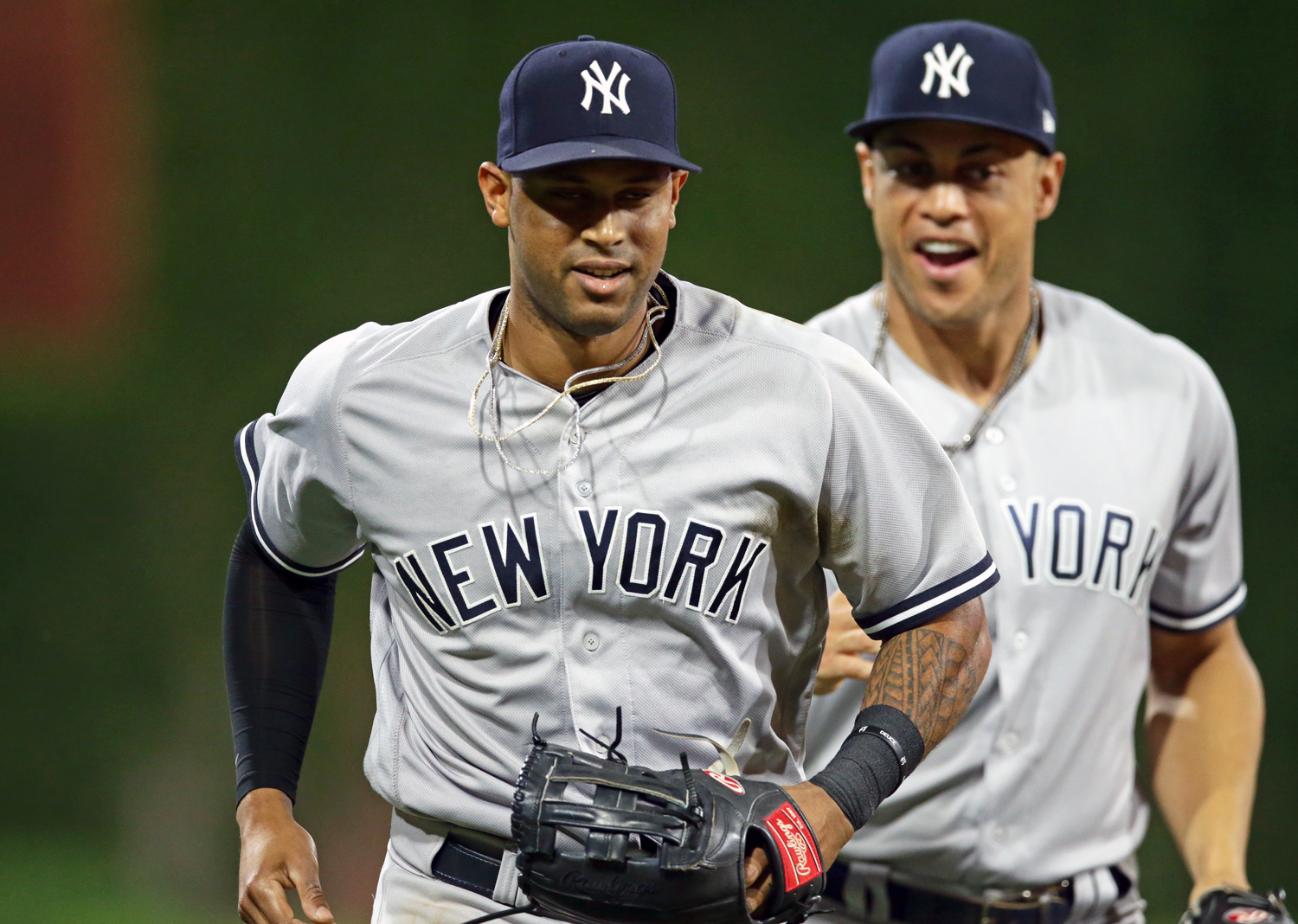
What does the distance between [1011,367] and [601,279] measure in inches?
45.7

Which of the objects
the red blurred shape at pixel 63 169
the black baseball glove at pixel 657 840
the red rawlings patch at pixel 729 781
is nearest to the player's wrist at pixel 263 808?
the black baseball glove at pixel 657 840

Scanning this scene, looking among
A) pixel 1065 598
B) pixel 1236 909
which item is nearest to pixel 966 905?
pixel 1236 909

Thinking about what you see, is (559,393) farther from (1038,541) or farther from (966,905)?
(966,905)

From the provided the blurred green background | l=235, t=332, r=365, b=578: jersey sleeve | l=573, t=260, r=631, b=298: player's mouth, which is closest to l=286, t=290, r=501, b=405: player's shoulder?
l=235, t=332, r=365, b=578: jersey sleeve

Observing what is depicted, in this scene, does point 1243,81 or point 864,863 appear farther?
point 1243,81

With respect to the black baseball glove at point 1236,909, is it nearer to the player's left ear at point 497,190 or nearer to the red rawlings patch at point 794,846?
the red rawlings patch at point 794,846

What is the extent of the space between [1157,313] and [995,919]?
8.86ft

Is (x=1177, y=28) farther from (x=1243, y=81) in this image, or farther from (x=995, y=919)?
(x=995, y=919)

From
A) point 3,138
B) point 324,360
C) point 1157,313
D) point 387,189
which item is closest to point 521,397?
point 324,360

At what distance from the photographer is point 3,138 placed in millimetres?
4793

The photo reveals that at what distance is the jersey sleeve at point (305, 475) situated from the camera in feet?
6.42

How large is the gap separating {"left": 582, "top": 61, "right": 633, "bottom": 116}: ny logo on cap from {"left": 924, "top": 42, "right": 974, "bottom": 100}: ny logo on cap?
917 mm

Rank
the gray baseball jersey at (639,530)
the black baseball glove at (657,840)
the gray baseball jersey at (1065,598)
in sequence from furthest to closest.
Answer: the gray baseball jersey at (1065,598), the gray baseball jersey at (639,530), the black baseball glove at (657,840)

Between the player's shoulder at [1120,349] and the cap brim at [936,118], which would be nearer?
the cap brim at [936,118]
